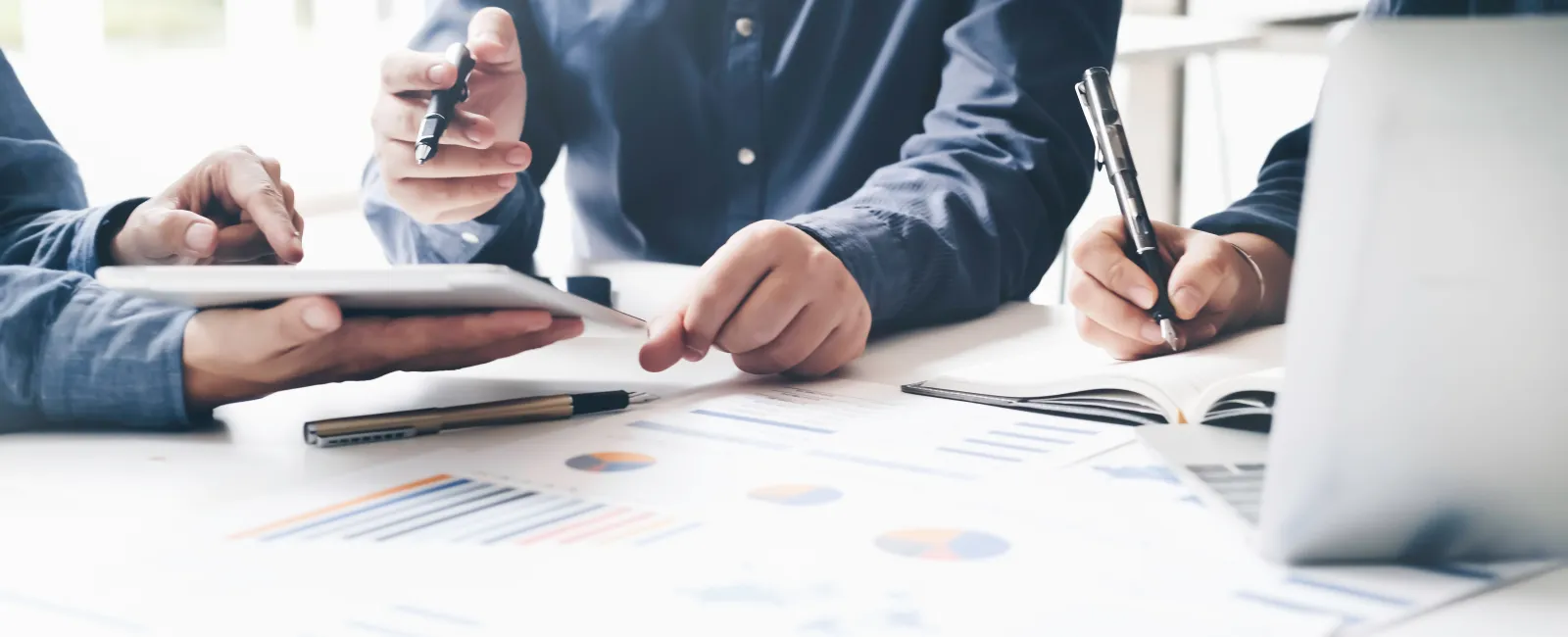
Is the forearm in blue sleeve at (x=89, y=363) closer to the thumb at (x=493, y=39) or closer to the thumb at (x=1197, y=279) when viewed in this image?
the thumb at (x=493, y=39)

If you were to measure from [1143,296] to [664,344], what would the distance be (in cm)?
29

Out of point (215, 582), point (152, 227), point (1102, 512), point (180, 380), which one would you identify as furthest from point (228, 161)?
point (1102, 512)

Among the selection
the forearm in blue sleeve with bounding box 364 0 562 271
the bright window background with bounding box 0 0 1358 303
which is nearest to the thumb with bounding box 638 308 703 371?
the forearm in blue sleeve with bounding box 364 0 562 271

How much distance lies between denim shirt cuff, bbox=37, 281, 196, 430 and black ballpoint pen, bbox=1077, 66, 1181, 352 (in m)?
0.55

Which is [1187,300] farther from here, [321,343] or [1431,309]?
[321,343]

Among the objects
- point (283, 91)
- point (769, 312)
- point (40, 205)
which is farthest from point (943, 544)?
point (283, 91)

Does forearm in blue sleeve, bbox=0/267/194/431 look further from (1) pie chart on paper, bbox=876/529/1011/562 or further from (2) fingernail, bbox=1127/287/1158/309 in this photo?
(2) fingernail, bbox=1127/287/1158/309

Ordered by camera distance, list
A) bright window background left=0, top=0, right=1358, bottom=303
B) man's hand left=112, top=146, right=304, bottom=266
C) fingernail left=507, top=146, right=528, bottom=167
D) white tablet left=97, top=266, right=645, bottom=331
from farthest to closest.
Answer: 1. bright window background left=0, top=0, right=1358, bottom=303
2. fingernail left=507, top=146, right=528, bottom=167
3. man's hand left=112, top=146, right=304, bottom=266
4. white tablet left=97, top=266, right=645, bottom=331

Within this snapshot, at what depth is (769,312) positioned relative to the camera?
2.49 feet

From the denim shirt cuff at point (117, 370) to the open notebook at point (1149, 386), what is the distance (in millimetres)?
404

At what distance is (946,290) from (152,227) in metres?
0.54

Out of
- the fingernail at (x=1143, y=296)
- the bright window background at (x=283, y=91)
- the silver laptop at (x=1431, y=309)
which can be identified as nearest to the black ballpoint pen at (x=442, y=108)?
the fingernail at (x=1143, y=296)

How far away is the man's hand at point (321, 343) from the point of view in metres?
0.67

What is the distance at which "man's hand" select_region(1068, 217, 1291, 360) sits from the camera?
77 cm
